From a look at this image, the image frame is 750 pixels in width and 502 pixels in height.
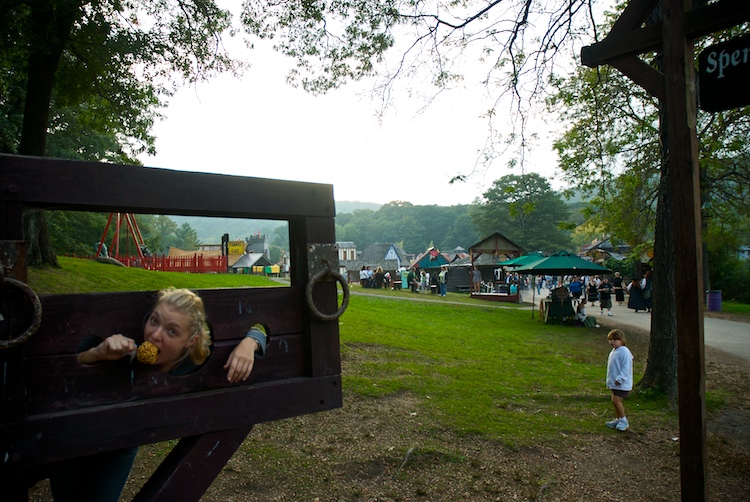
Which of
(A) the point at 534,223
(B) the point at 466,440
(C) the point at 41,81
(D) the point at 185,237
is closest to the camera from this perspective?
(B) the point at 466,440

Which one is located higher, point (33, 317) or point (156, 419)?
point (33, 317)

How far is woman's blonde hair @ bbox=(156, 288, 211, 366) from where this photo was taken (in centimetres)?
203

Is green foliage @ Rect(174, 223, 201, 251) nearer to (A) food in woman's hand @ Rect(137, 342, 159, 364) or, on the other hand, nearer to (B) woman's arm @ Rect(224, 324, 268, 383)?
(B) woman's arm @ Rect(224, 324, 268, 383)

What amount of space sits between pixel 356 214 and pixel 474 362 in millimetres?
165275

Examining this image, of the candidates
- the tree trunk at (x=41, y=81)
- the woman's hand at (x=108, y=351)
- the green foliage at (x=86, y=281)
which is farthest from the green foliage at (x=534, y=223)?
the woman's hand at (x=108, y=351)

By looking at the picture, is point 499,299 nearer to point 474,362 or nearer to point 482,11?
point 474,362

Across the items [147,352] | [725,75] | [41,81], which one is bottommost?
[147,352]

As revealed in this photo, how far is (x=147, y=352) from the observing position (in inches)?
76.4

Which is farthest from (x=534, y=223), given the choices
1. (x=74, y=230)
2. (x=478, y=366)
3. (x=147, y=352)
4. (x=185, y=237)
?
(x=185, y=237)

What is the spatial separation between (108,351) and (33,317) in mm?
278

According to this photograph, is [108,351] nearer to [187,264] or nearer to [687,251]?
[687,251]

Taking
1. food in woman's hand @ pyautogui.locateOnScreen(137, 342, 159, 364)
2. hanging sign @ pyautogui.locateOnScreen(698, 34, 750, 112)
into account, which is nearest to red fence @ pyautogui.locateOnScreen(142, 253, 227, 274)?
food in woman's hand @ pyautogui.locateOnScreen(137, 342, 159, 364)

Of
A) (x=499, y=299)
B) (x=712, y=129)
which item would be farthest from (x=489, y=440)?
(x=499, y=299)

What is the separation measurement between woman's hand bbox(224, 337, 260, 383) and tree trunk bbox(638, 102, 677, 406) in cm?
729
